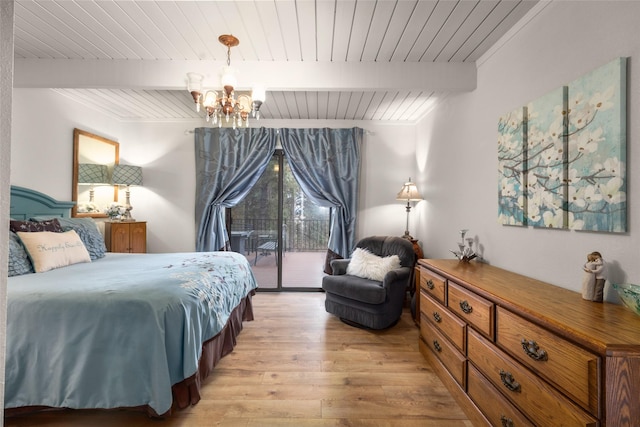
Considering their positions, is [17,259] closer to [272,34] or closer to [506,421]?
[272,34]

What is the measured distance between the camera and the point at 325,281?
3262 millimetres

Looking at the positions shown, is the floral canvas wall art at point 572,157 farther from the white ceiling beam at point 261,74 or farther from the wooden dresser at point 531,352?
the white ceiling beam at point 261,74

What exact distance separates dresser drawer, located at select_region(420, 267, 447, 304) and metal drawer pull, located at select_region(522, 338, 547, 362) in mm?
777

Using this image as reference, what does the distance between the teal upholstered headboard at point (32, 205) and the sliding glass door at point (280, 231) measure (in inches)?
77.7

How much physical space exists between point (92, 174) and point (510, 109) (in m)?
4.55

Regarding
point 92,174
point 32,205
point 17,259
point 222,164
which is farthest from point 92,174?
point 17,259

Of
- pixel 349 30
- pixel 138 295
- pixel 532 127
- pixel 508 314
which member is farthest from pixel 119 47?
pixel 508 314

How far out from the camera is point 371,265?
3203 mm

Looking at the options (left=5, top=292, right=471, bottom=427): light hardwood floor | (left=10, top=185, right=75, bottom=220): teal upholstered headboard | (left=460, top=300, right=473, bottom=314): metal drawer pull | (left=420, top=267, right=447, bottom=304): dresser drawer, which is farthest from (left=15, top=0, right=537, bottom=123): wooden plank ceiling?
(left=5, top=292, right=471, bottom=427): light hardwood floor

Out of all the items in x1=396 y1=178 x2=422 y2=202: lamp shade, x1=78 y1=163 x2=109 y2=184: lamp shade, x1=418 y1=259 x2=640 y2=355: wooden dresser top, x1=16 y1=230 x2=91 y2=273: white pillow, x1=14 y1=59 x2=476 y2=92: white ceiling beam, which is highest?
x1=14 y1=59 x2=476 y2=92: white ceiling beam

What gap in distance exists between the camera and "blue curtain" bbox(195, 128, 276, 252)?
414 centimetres

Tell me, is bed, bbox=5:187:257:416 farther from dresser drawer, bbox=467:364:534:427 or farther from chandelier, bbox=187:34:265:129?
dresser drawer, bbox=467:364:534:427

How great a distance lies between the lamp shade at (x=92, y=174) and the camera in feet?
11.4

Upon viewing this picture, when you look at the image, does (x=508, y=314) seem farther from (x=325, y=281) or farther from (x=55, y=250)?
(x=55, y=250)
